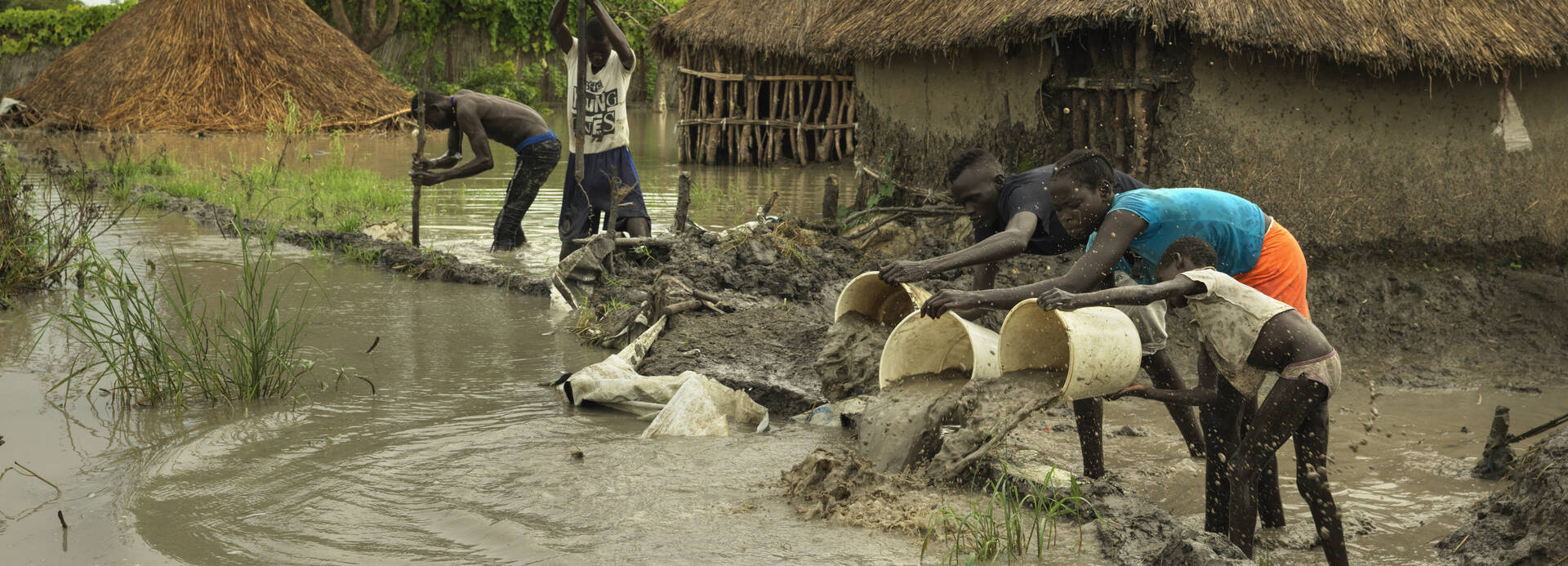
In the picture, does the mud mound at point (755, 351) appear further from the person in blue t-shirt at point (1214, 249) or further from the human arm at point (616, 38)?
the human arm at point (616, 38)

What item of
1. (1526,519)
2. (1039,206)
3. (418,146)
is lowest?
(1526,519)

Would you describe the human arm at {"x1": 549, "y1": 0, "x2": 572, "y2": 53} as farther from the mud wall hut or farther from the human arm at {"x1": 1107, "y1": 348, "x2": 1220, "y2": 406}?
the human arm at {"x1": 1107, "y1": 348, "x2": 1220, "y2": 406}

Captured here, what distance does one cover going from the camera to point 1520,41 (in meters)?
5.89

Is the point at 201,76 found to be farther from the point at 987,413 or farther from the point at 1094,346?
the point at 1094,346

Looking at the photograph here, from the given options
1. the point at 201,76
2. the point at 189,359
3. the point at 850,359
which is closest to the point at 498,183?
the point at 189,359

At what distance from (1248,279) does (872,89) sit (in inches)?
215


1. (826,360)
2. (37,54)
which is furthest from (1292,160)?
(37,54)

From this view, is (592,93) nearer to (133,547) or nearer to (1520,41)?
(133,547)

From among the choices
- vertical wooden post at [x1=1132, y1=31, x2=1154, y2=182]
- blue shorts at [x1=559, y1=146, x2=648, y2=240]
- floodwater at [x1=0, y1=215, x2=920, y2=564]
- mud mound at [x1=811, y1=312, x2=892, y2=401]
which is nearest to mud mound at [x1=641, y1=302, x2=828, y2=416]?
mud mound at [x1=811, y1=312, x2=892, y2=401]

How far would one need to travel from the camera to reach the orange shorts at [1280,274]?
129 inches

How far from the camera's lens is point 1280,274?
328 centimetres

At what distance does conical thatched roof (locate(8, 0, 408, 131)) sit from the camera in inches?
684

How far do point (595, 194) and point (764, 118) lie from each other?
324 inches

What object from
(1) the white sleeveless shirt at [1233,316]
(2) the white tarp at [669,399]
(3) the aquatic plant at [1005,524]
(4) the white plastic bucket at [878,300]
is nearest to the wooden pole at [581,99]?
(2) the white tarp at [669,399]
